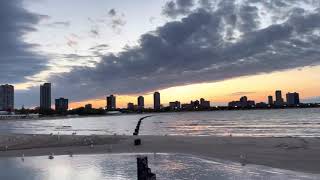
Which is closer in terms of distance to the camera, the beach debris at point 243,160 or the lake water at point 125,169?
the lake water at point 125,169

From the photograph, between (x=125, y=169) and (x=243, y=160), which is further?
(x=243, y=160)

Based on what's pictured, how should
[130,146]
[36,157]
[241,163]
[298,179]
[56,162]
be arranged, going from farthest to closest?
1. [130,146]
2. [36,157]
3. [56,162]
4. [241,163]
5. [298,179]

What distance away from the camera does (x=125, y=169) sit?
82.8ft

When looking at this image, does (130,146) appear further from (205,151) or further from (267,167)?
(267,167)

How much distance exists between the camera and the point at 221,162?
28812 millimetres

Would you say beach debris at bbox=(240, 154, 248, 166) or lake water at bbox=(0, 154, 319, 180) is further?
beach debris at bbox=(240, 154, 248, 166)

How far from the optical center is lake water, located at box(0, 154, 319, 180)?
2236 cm

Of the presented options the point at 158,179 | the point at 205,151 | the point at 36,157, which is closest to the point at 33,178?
the point at 158,179

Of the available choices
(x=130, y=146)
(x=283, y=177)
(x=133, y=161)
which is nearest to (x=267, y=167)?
(x=283, y=177)

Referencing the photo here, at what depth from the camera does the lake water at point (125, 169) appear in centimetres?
2236

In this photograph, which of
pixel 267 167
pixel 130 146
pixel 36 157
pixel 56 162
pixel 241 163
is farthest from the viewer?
pixel 130 146

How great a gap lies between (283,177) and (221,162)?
757cm

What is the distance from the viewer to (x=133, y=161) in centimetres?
2953

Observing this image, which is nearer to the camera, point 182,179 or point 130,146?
point 182,179
